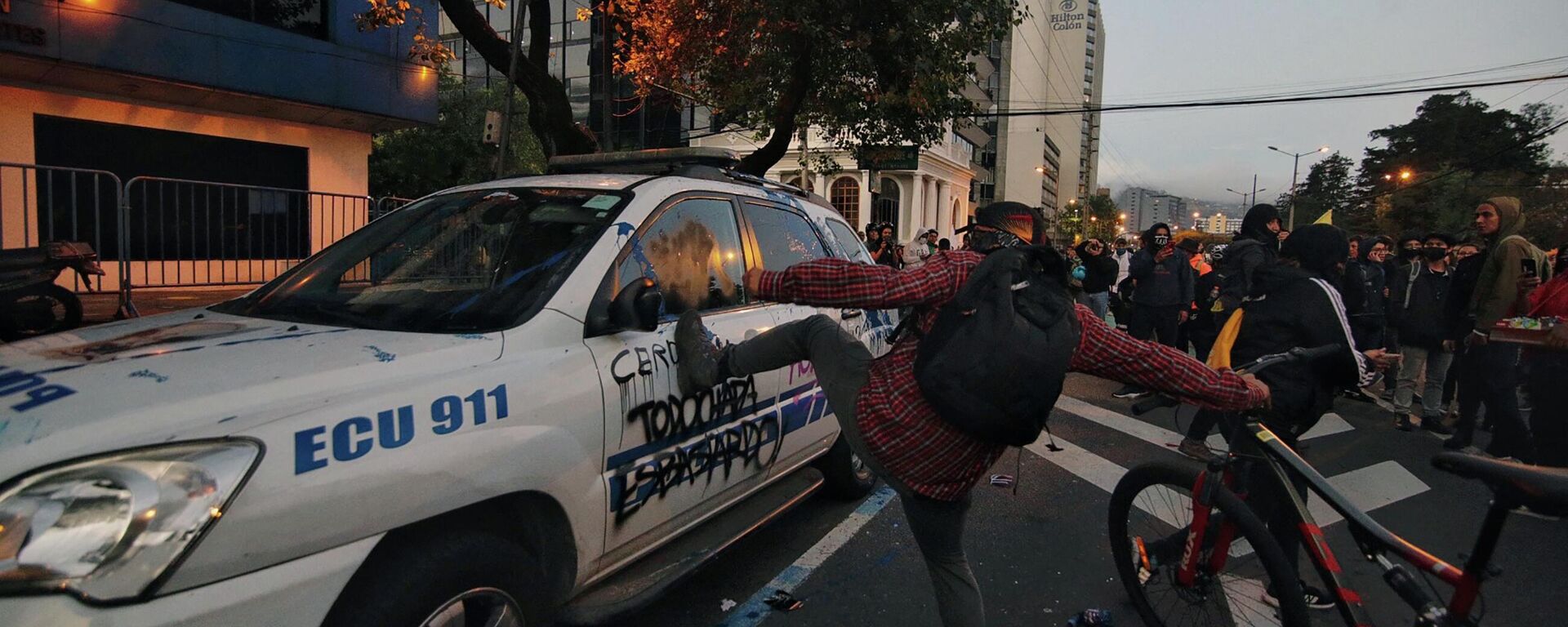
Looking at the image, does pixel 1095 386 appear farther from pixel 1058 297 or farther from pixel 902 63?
pixel 1058 297

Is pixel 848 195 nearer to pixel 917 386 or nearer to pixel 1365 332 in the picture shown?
pixel 1365 332

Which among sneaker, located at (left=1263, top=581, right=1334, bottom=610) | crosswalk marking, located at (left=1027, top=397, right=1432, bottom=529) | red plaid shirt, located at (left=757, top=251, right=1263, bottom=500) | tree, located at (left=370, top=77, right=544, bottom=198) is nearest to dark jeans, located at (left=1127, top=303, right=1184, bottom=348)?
crosswalk marking, located at (left=1027, top=397, right=1432, bottom=529)

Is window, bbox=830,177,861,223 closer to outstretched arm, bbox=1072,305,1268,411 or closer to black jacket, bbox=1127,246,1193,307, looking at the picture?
black jacket, bbox=1127,246,1193,307

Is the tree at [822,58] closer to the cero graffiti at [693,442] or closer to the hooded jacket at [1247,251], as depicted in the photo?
the hooded jacket at [1247,251]

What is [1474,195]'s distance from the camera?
→ 4088cm

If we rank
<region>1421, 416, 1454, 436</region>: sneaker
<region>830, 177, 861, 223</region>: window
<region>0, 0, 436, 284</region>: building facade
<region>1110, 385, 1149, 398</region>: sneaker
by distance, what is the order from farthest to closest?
<region>830, 177, 861, 223</region>: window
<region>1110, 385, 1149, 398</region>: sneaker
<region>0, 0, 436, 284</region>: building facade
<region>1421, 416, 1454, 436</region>: sneaker

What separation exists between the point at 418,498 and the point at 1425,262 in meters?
8.93

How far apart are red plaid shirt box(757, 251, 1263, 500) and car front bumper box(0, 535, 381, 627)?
1291 mm

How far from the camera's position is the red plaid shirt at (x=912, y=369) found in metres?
2.32

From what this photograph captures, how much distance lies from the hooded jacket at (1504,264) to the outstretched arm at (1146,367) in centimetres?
521

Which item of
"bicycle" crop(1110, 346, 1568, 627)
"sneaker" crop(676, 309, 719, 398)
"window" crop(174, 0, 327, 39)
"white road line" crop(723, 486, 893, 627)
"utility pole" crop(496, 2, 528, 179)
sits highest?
"window" crop(174, 0, 327, 39)

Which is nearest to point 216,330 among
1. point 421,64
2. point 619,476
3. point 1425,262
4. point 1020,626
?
point 619,476

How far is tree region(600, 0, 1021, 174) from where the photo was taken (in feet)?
27.8

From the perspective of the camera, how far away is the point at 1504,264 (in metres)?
6.02
